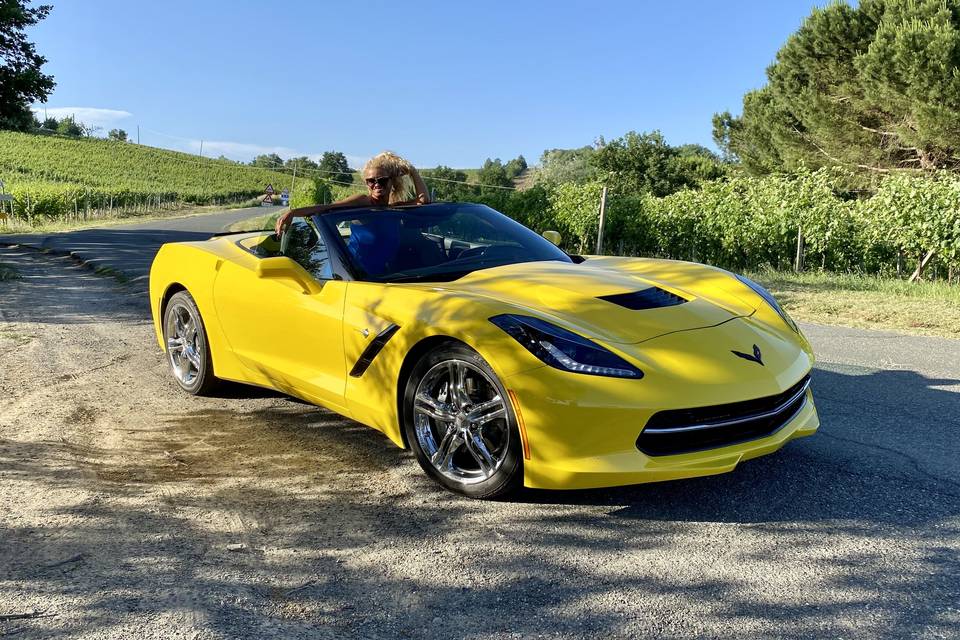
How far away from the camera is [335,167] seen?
116875mm

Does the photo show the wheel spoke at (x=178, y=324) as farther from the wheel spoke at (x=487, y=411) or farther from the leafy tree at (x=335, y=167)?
the leafy tree at (x=335, y=167)

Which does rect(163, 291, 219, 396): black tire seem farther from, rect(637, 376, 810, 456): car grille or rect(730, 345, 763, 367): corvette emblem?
rect(730, 345, 763, 367): corvette emblem

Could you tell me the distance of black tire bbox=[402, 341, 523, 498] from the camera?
125 inches

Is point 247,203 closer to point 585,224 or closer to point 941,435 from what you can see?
point 585,224

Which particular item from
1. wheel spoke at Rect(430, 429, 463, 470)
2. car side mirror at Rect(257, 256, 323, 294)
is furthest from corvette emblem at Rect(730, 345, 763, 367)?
car side mirror at Rect(257, 256, 323, 294)

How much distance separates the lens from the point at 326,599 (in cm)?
252

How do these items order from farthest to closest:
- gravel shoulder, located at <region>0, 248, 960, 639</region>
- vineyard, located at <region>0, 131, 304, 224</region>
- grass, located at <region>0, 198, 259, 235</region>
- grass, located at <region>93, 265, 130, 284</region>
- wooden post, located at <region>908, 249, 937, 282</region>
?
vineyard, located at <region>0, 131, 304, 224</region> → grass, located at <region>0, 198, 259, 235</region> → wooden post, located at <region>908, 249, 937, 282</region> → grass, located at <region>93, 265, 130, 284</region> → gravel shoulder, located at <region>0, 248, 960, 639</region>

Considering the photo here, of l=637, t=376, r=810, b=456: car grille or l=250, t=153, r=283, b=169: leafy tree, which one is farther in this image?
l=250, t=153, r=283, b=169: leafy tree

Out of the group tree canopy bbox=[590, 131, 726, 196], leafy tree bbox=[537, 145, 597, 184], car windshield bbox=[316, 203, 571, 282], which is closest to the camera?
car windshield bbox=[316, 203, 571, 282]

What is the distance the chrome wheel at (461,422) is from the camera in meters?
3.25

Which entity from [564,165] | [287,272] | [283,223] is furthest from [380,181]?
[564,165]

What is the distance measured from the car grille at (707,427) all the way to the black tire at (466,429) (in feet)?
1.75

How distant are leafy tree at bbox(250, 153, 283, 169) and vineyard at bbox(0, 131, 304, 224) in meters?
9.76

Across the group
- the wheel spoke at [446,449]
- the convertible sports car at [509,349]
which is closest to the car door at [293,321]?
the convertible sports car at [509,349]
